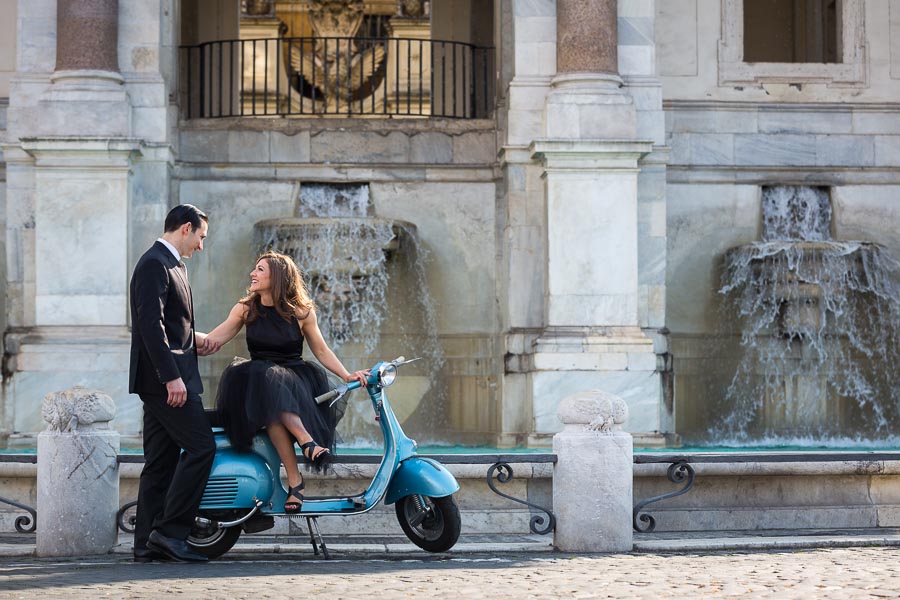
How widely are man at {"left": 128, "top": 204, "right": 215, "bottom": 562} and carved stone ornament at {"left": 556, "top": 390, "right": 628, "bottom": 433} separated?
217 cm

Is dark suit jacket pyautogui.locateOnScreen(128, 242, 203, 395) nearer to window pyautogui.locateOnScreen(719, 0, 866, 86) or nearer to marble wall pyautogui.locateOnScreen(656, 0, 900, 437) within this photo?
marble wall pyautogui.locateOnScreen(656, 0, 900, 437)

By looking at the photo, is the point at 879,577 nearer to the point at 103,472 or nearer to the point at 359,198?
the point at 103,472

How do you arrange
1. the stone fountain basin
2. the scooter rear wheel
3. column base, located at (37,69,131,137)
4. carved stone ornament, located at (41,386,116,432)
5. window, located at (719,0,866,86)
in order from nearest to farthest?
the scooter rear wheel, carved stone ornament, located at (41,386,116,432), column base, located at (37,69,131,137), the stone fountain basin, window, located at (719,0,866,86)

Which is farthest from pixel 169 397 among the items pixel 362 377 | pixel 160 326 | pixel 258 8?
pixel 258 8

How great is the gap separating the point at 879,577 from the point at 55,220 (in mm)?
9398

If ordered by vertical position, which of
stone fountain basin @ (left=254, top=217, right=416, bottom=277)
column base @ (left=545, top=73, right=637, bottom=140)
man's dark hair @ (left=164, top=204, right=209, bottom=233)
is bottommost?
man's dark hair @ (left=164, top=204, right=209, bottom=233)

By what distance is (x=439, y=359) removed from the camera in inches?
633

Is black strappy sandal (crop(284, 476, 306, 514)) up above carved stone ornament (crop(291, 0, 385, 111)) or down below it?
below

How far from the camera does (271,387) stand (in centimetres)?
781

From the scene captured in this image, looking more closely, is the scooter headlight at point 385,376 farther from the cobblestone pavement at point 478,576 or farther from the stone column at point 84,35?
the stone column at point 84,35

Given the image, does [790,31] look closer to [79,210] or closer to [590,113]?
[590,113]

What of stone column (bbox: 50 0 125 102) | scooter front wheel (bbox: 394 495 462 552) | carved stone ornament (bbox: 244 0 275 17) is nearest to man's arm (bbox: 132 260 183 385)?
scooter front wheel (bbox: 394 495 462 552)

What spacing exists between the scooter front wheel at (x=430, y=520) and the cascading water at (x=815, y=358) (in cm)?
835

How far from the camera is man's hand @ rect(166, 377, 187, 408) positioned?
765 centimetres
